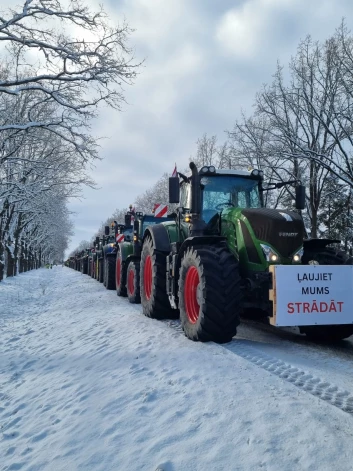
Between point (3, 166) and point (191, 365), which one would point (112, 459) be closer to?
point (191, 365)

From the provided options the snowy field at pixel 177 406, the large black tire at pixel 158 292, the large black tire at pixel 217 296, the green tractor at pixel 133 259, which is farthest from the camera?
the green tractor at pixel 133 259

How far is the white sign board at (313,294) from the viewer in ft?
15.8

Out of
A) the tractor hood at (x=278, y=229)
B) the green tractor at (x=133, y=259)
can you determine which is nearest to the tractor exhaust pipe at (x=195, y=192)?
the tractor hood at (x=278, y=229)

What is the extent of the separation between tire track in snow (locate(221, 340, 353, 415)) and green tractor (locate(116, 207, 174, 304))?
5.88m

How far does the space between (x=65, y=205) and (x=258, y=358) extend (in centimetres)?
3243

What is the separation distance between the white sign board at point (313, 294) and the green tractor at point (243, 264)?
0.5 inches

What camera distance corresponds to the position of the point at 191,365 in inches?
167

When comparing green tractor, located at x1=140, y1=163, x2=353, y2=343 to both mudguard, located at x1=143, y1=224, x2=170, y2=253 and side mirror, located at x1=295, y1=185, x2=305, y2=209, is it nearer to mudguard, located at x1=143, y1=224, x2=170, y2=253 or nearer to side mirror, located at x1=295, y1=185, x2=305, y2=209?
side mirror, located at x1=295, y1=185, x2=305, y2=209

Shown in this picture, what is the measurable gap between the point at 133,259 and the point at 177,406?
814 cm

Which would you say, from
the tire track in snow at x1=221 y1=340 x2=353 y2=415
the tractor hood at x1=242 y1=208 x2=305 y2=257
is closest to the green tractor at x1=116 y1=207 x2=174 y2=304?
the tractor hood at x1=242 y1=208 x2=305 y2=257

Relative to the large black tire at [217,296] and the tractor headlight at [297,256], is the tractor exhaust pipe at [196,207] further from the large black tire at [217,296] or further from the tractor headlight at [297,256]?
the tractor headlight at [297,256]

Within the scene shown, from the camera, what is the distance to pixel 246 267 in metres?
5.51

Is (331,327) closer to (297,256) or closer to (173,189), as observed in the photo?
(297,256)

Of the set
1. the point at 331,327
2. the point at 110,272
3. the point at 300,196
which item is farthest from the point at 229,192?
the point at 110,272
